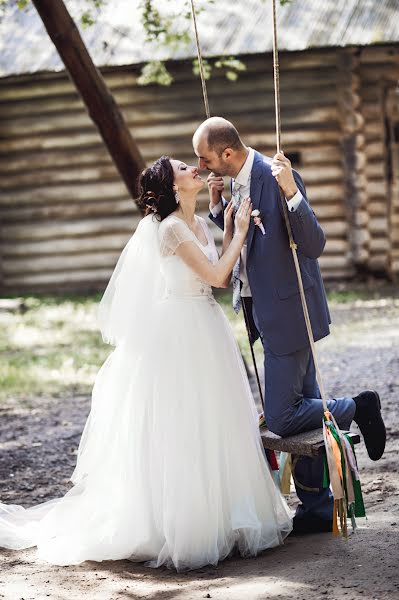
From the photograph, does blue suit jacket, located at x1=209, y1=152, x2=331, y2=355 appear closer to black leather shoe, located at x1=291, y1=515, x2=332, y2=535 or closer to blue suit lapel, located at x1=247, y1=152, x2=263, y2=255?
blue suit lapel, located at x1=247, y1=152, x2=263, y2=255

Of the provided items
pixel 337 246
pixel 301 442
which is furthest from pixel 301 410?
pixel 337 246

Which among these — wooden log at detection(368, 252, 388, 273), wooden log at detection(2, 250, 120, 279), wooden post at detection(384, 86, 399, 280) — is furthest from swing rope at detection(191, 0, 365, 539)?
wooden log at detection(2, 250, 120, 279)

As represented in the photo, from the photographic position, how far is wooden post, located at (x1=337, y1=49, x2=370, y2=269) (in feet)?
47.1

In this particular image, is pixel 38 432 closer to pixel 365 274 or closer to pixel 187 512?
pixel 187 512

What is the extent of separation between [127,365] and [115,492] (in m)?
0.63

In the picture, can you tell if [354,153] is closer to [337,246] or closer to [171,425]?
[337,246]

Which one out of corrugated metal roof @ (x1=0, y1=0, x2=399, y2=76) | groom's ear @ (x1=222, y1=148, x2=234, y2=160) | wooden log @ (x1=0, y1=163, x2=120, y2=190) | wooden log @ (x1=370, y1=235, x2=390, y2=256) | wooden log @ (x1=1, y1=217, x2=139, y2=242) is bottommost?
groom's ear @ (x1=222, y1=148, x2=234, y2=160)

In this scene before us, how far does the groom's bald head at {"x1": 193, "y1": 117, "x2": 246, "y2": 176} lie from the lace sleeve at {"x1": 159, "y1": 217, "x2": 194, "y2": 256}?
0.30 m

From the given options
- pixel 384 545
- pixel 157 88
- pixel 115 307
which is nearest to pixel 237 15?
pixel 157 88

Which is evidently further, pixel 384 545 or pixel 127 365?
pixel 127 365

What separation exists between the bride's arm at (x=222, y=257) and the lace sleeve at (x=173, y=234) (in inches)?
1.1

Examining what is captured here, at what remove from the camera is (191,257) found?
4.63 m

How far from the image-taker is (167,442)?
A: 4.56 meters

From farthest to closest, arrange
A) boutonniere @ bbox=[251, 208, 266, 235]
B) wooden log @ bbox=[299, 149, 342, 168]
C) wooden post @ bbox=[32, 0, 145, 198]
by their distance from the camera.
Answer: wooden log @ bbox=[299, 149, 342, 168] < wooden post @ bbox=[32, 0, 145, 198] < boutonniere @ bbox=[251, 208, 266, 235]
